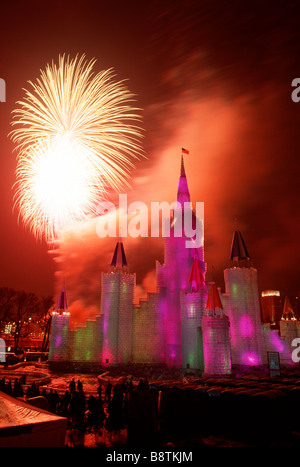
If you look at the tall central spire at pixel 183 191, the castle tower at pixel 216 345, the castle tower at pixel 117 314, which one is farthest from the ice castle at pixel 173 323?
the tall central spire at pixel 183 191

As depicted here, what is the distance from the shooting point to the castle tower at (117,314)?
3909 centimetres

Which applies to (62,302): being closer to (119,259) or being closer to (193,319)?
(119,259)

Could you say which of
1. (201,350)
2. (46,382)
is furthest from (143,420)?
(201,350)

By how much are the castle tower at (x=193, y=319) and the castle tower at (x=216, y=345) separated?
3694 mm

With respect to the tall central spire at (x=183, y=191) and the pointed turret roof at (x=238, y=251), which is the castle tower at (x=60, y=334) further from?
the pointed turret roof at (x=238, y=251)

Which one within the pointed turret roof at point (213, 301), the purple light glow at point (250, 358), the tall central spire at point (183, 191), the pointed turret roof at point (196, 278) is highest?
the tall central spire at point (183, 191)

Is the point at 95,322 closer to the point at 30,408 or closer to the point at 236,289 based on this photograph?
the point at 236,289

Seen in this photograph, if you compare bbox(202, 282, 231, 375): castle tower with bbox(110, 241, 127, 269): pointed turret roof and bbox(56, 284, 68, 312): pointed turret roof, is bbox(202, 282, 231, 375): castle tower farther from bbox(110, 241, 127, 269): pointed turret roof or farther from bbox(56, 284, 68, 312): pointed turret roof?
bbox(56, 284, 68, 312): pointed turret roof

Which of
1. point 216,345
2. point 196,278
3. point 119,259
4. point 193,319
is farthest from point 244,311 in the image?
point 119,259

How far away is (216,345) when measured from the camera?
107 ft

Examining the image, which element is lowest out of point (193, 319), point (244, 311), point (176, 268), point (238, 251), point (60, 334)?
point (60, 334)

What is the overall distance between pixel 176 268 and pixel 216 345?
13.7 m

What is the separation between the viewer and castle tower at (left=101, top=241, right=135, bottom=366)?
128 feet

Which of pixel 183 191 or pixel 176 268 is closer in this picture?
pixel 176 268
